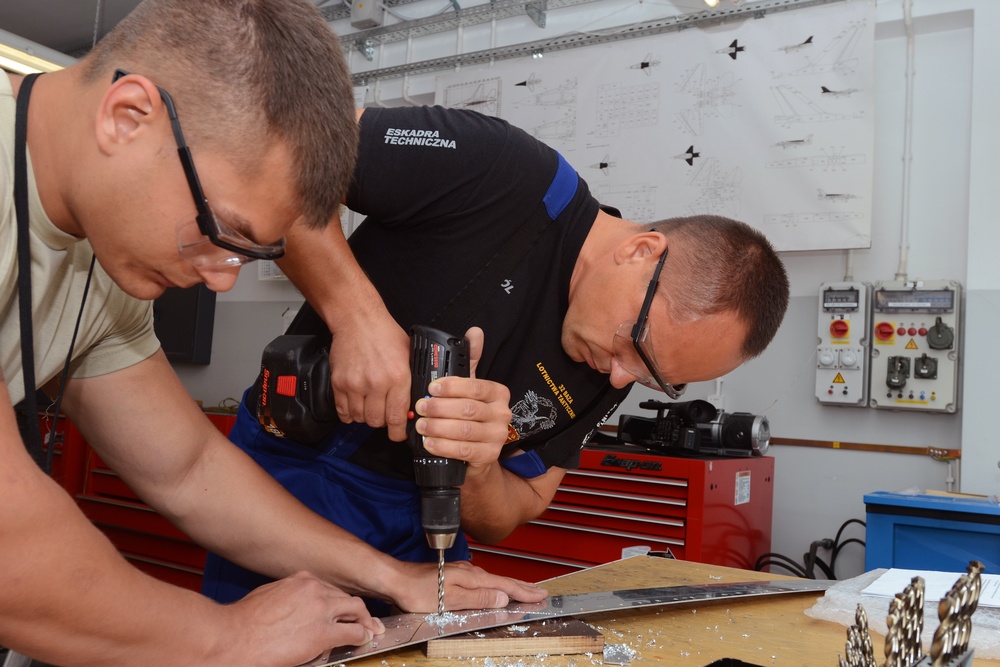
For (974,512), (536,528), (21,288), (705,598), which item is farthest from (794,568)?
(21,288)

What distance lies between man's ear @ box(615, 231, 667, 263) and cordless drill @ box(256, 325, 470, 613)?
1.31 ft

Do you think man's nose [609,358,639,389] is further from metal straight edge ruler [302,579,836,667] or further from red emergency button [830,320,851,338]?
red emergency button [830,320,851,338]

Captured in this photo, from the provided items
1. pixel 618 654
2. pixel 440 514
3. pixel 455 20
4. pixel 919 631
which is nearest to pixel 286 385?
pixel 440 514

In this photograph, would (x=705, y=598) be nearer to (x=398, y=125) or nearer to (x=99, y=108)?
(x=398, y=125)

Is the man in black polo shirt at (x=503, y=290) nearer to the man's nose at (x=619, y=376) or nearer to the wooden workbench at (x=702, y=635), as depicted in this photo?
the man's nose at (x=619, y=376)

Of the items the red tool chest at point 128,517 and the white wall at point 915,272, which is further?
the red tool chest at point 128,517

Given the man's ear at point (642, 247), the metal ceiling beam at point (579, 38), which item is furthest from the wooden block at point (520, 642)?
the metal ceiling beam at point (579, 38)

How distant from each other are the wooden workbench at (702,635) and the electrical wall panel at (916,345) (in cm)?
186

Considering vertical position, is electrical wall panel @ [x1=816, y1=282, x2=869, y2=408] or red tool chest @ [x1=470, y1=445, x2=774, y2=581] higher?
electrical wall panel @ [x1=816, y1=282, x2=869, y2=408]

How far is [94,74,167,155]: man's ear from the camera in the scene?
80cm

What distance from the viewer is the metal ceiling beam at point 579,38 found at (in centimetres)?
343

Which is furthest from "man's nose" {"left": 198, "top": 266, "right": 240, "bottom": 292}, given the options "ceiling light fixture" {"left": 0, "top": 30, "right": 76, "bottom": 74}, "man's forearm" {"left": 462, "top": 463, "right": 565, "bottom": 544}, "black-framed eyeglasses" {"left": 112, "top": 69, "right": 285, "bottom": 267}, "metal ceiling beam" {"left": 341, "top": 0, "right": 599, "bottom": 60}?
"metal ceiling beam" {"left": 341, "top": 0, "right": 599, "bottom": 60}

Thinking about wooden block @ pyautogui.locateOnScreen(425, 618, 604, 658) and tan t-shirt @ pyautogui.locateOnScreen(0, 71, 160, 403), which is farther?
wooden block @ pyautogui.locateOnScreen(425, 618, 604, 658)

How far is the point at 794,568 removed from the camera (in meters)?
3.08
